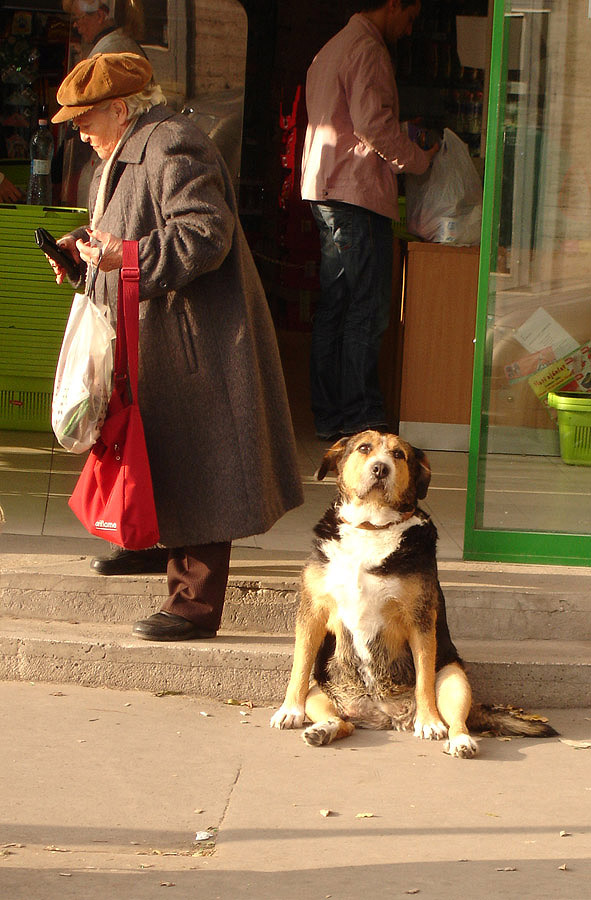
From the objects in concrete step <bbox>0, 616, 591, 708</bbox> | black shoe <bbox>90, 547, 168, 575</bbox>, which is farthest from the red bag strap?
concrete step <bbox>0, 616, 591, 708</bbox>

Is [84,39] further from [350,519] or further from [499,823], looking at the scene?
[499,823]

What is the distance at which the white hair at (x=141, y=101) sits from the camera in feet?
13.4

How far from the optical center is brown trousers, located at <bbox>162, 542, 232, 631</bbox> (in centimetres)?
435

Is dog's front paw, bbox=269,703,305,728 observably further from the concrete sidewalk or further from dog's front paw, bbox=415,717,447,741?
dog's front paw, bbox=415,717,447,741

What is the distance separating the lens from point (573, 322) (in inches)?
208

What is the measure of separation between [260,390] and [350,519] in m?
0.54

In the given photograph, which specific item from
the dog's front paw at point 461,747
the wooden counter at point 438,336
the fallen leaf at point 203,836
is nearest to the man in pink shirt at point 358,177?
the wooden counter at point 438,336

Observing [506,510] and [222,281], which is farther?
[506,510]

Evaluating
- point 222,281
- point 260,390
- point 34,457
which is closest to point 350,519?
point 260,390

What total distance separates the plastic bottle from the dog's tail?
3910 mm

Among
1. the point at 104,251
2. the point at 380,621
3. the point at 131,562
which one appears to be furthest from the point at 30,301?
the point at 380,621

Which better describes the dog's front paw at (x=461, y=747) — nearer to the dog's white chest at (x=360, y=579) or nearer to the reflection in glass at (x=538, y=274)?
the dog's white chest at (x=360, y=579)

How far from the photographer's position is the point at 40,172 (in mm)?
6812

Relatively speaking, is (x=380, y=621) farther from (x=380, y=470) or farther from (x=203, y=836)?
(x=203, y=836)
